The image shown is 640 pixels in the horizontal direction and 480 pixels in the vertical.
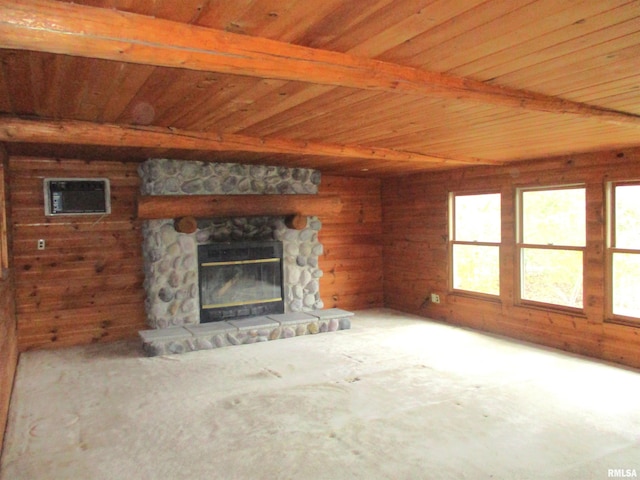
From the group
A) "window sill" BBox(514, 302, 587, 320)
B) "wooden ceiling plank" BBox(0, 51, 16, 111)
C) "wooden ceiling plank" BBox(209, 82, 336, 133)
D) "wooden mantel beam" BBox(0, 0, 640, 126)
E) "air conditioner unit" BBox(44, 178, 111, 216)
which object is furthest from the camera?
"air conditioner unit" BBox(44, 178, 111, 216)

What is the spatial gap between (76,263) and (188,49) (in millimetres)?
4439

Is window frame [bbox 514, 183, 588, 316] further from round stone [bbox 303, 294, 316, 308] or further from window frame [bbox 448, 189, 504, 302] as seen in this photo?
round stone [bbox 303, 294, 316, 308]

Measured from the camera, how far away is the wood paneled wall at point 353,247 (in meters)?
7.22

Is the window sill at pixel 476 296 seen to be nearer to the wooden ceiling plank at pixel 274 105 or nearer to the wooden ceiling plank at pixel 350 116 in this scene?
the wooden ceiling plank at pixel 350 116

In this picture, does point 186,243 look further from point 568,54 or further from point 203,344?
point 568,54

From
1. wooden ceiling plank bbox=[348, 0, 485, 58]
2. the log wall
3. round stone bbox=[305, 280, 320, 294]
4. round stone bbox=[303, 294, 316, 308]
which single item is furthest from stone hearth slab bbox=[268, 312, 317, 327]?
wooden ceiling plank bbox=[348, 0, 485, 58]

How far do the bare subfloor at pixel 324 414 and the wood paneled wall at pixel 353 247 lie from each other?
6.80 feet

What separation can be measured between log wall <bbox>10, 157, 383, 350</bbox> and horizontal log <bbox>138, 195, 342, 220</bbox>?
2.39 feet

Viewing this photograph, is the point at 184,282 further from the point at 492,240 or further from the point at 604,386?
the point at 604,386

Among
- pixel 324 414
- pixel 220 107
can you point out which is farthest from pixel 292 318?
pixel 220 107

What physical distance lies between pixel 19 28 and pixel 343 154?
3268mm

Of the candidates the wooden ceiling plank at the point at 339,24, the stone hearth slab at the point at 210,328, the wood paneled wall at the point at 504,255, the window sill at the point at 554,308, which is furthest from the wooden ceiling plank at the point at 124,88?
the window sill at the point at 554,308

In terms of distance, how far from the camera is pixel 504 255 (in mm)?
5730

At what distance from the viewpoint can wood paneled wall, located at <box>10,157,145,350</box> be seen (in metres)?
5.32
